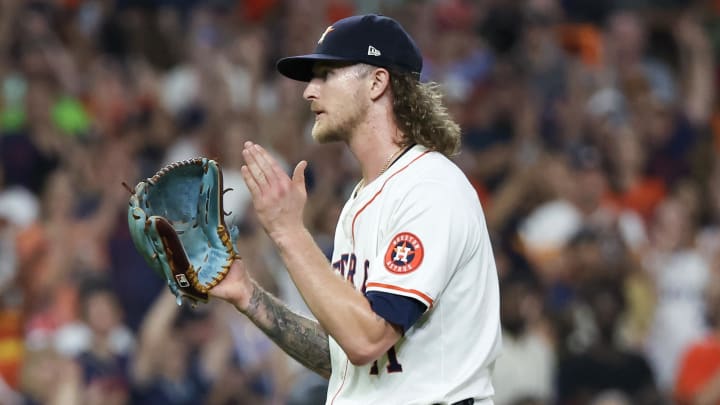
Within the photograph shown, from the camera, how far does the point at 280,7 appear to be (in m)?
10.8

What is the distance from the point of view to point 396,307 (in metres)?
3.45

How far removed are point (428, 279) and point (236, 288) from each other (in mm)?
695

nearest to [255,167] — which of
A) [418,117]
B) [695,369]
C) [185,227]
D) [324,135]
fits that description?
[324,135]

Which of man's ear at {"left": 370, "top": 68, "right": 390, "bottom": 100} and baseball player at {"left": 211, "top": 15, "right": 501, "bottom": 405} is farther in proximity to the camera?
man's ear at {"left": 370, "top": 68, "right": 390, "bottom": 100}

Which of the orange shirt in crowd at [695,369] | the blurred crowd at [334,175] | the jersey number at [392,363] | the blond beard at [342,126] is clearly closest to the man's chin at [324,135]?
the blond beard at [342,126]

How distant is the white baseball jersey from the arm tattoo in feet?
0.69

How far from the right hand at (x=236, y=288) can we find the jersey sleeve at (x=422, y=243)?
1.60 feet

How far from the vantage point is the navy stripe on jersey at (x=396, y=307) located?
3.44 meters

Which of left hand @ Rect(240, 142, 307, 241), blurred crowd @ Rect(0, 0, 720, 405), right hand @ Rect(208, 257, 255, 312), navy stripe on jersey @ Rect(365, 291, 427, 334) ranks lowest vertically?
blurred crowd @ Rect(0, 0, 720, 405)

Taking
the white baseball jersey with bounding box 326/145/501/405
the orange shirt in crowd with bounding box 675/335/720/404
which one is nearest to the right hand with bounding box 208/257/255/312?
the white baseball jersey with bounding box 326/145/501/405

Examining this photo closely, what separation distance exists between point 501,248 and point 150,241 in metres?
4.55

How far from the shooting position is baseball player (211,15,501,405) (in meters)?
3.46

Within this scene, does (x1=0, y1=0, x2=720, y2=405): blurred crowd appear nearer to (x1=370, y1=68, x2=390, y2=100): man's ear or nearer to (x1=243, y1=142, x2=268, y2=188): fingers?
(x1=370, y1=68, x2=390, y2=100): man's ear

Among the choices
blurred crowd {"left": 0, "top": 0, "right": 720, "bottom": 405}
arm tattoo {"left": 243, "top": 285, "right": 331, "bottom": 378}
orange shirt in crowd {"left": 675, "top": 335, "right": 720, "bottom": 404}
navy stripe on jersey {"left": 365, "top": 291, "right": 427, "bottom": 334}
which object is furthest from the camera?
orange shirt in crowd {"left": 675, "top": 335, "right": 720, "bottom": 404}
